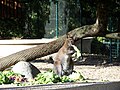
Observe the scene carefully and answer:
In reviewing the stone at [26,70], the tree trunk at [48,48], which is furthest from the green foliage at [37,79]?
the tree trunk at [48,48]

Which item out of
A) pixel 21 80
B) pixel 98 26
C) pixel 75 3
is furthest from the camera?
pixel 75 3

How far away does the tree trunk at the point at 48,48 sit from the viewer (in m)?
12.6

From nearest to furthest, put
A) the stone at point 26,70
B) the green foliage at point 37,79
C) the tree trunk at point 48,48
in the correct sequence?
1. the green foliage at point 37,79
2. the stone at point 26,70
3. the tree trunk at point 48,48

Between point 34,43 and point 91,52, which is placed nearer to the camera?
point 34,43

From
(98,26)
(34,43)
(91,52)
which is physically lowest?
(91,52)

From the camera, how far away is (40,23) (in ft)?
79.0

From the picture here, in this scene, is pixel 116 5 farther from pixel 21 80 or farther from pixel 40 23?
pixel 21 80

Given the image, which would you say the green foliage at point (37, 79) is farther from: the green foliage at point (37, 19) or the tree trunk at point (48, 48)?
the green foliage at point (37, 19)

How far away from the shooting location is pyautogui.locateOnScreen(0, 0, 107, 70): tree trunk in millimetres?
A: 12648

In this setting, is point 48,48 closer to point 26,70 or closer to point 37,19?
point 26,70

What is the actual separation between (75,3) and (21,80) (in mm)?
13395

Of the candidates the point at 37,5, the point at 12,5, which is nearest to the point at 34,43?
the point at 12,5

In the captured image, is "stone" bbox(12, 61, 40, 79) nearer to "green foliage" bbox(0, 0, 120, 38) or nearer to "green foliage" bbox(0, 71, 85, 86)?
"green foliage" bbox(0, 71, 85, 86)

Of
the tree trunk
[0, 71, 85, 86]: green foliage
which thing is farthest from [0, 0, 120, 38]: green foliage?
[0, 71, 85, 86]: green foliage
